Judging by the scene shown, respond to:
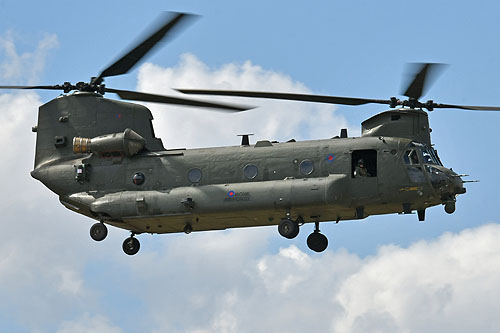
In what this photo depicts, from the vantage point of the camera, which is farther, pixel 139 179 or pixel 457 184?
pixel 139 179

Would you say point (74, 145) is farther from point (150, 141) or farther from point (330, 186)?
point (330, 186)

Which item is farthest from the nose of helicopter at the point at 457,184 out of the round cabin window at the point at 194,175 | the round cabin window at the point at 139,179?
the round cabin window at the point at 139,179

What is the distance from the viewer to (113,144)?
4469 centimetres

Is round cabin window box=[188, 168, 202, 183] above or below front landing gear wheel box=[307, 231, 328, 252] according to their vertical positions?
above

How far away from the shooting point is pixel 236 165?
4347 centimetres

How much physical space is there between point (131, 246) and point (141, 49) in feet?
25.1

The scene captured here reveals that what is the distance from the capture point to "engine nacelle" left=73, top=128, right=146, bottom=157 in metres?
44.6

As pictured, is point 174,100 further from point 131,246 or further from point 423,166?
point 423,166

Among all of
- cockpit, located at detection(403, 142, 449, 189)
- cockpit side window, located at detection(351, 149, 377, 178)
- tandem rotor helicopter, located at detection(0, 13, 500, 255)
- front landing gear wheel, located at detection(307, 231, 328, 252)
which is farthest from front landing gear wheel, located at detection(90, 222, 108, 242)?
cockpit, located at detection(403, 142, 449, 189)

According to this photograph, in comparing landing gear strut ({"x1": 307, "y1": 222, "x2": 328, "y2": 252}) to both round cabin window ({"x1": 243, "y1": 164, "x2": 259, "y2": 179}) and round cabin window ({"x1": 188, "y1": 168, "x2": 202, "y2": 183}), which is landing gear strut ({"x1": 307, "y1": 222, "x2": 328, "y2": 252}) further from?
round cabin window ({"x1": 188, "y1": 168, "x2": 202, "y2": 183})

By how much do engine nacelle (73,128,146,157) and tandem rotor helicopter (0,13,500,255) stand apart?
0.05m

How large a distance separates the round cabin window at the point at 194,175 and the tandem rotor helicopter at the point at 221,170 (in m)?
0.04

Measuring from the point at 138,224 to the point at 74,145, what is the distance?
3.87 meters

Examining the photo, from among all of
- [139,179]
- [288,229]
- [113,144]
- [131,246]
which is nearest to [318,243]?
[288,229]
